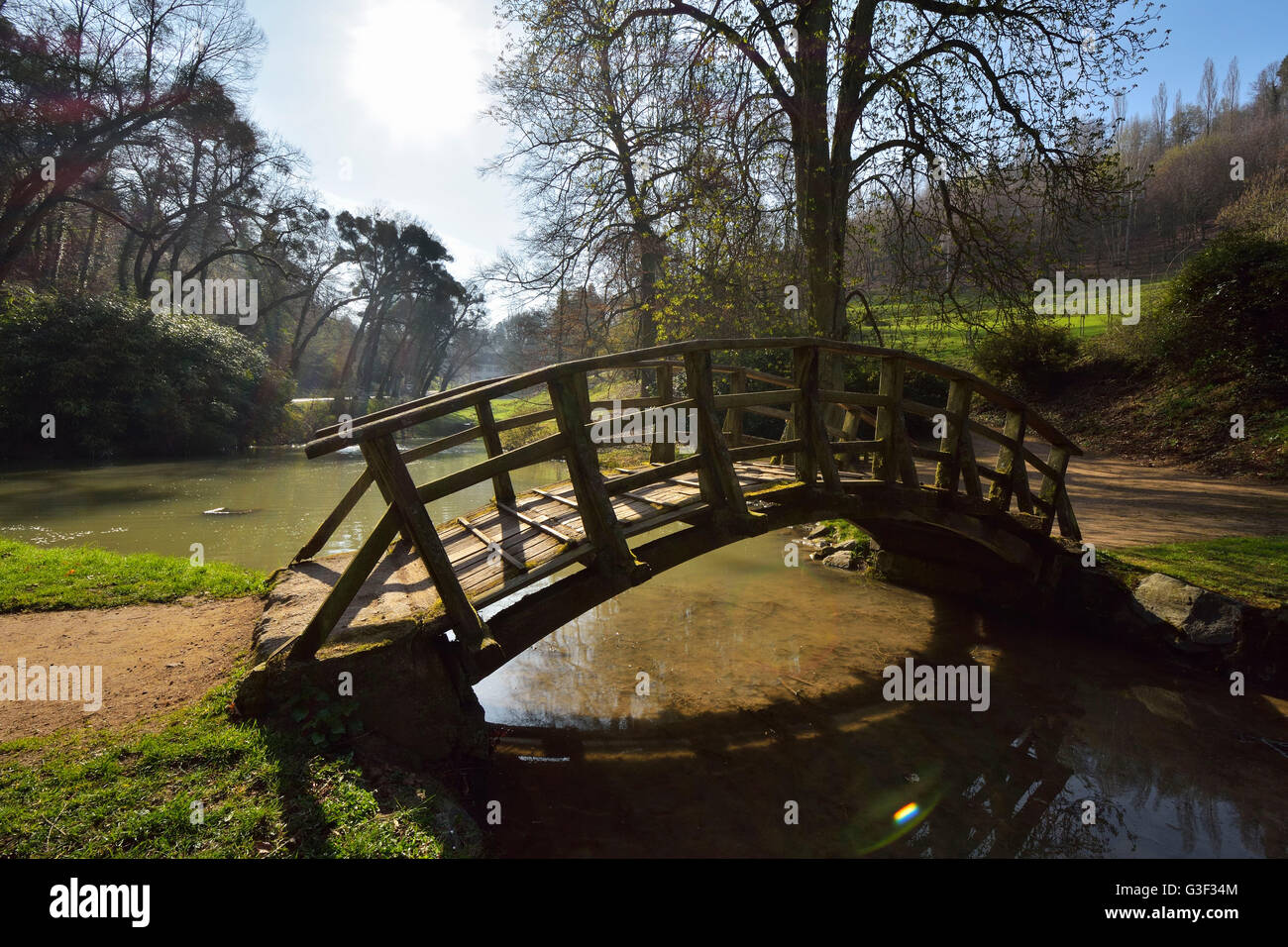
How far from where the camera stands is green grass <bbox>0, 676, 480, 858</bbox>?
9.20 ft

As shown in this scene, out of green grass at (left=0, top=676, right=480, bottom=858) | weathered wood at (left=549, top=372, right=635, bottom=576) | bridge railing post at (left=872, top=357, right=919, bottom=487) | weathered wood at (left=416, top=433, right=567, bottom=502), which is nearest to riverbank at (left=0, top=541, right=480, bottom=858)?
green grass at (left=0, top=676, right=480, bottom=858)

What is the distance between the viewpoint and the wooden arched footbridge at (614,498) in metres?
3.98

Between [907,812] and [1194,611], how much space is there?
4.22 metres

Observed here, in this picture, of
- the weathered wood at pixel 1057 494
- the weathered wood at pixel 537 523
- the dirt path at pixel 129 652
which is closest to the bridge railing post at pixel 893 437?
the weathered wood at pixel 1057 494

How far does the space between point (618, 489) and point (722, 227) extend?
7.69 m

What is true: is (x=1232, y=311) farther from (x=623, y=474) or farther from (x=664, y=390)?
(x=623, y=474)

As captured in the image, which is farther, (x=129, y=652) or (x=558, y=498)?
(x=558, y=498)

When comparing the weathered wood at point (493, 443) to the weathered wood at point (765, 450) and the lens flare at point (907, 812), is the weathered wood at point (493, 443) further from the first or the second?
the lens flare at point (907, 812)

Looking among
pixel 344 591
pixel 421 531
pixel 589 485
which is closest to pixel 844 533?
pixel 589 485

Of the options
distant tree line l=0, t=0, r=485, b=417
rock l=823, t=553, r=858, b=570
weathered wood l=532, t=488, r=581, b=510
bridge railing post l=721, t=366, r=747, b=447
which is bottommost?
rock l=823, t=553, r=858, b=570

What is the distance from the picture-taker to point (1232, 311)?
1591 centimetres

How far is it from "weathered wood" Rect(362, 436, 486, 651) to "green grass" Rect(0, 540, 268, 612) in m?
3.39

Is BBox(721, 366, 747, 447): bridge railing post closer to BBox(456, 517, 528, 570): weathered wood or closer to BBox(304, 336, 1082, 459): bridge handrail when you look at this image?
BBox(304, 336, 1082, 459): bridge handrail
